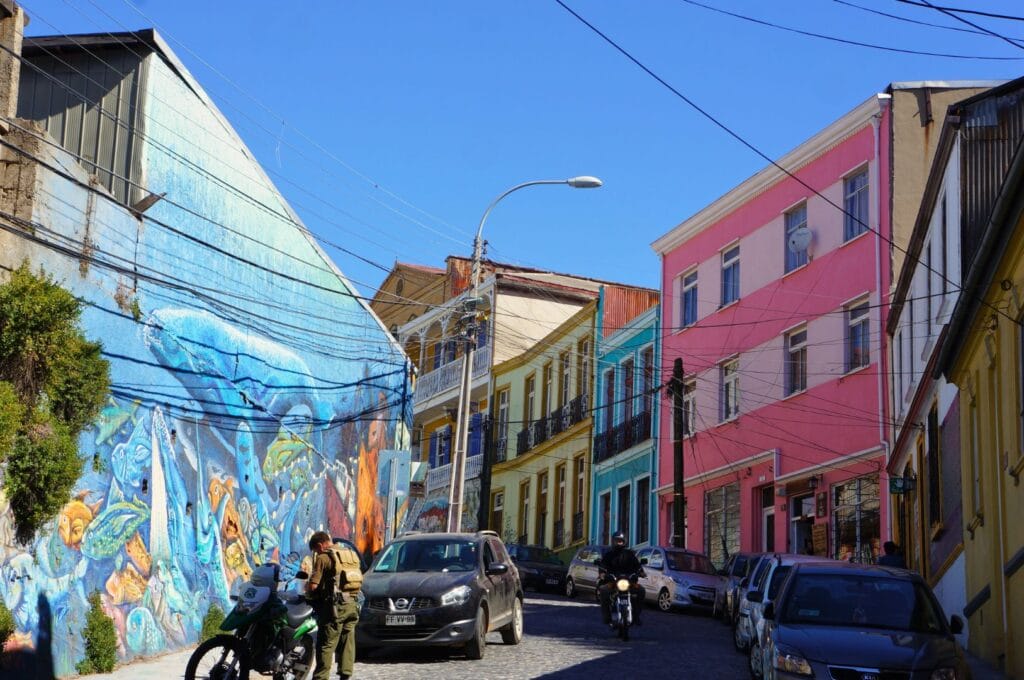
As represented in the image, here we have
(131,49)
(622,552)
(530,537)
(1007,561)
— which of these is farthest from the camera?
(530,537)

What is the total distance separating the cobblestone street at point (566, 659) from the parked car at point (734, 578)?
1.04 m

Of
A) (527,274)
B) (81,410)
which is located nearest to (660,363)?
(527,274)

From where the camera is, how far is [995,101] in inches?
886

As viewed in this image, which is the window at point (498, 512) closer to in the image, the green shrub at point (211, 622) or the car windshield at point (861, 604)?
the green shrub at point (211, 622)

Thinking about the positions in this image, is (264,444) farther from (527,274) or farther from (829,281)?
(527,274)

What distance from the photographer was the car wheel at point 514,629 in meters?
19.4

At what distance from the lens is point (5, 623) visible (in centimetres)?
1347

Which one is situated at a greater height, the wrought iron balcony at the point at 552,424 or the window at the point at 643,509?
the wrought iron balcony at the point at 552,424

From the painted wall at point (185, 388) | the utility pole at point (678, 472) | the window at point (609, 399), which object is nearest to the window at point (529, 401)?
the window at point (609, 399)

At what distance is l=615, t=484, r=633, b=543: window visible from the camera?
42.4 meters

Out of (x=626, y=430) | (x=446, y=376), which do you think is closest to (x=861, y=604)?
(x=626, y=430)

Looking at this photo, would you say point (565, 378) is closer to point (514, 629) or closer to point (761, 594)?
point (514, 629)

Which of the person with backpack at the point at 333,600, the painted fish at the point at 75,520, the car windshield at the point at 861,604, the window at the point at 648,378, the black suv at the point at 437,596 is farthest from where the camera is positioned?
the window at the point at 648,378

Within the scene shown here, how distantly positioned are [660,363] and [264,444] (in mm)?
20799
